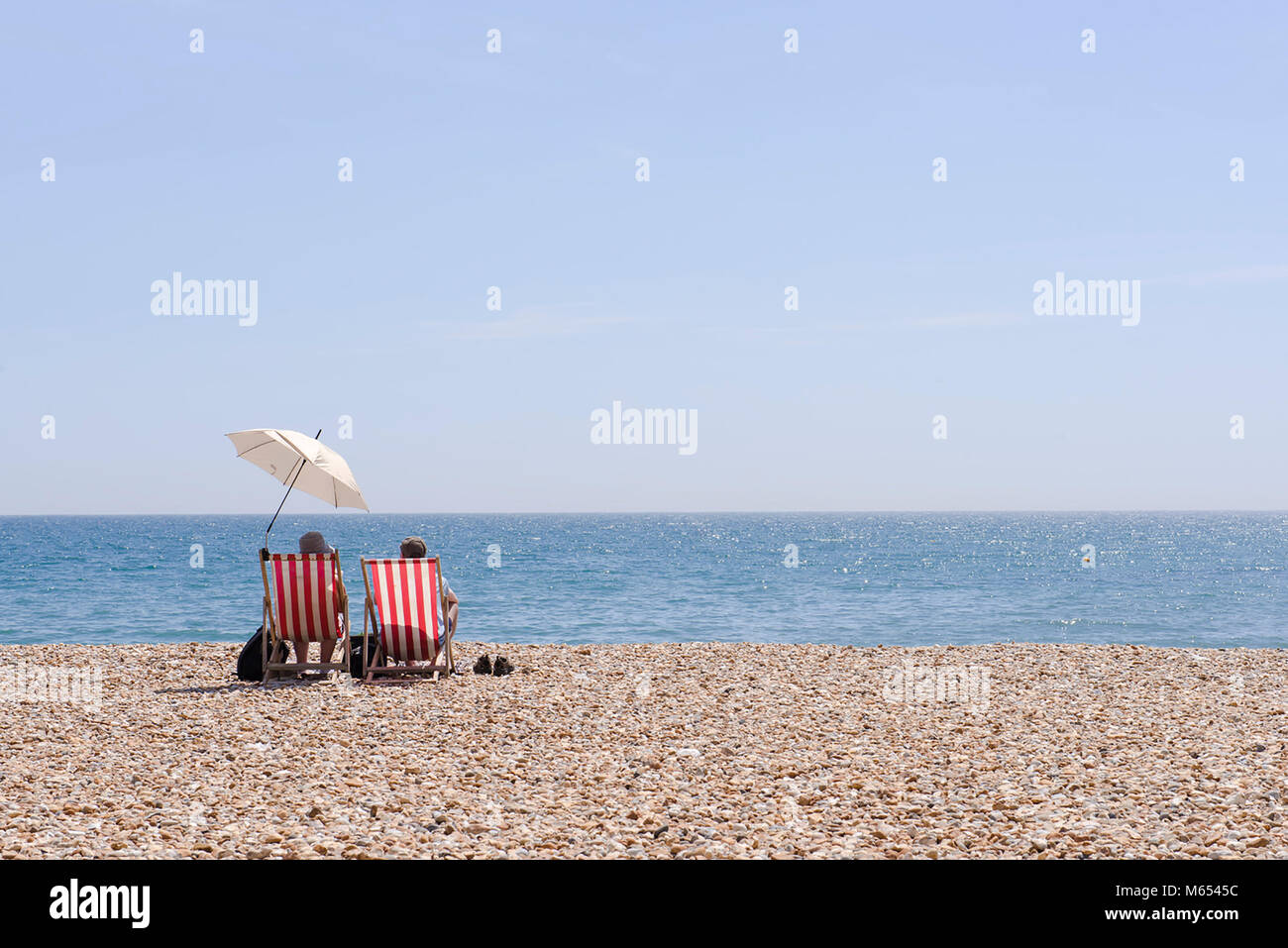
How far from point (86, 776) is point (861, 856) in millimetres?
4001

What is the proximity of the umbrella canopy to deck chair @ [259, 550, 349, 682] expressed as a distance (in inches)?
28.1

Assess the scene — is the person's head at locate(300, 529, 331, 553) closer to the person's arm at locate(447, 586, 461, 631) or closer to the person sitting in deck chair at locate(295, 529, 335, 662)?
the person sitting in deck chair at locate(295, 529, 335, 662)

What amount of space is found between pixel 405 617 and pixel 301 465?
1.74 meters

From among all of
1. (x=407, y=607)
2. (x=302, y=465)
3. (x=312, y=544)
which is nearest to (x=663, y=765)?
(x=407, y=607)

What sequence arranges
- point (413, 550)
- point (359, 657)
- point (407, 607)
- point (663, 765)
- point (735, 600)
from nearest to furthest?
point (663, 765), point (407, 607), point (359, 657), point (413, 550), point (735, 600)

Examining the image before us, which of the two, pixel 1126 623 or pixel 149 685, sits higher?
pixel 149 685

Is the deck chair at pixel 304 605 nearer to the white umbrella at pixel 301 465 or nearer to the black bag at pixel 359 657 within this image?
the black bag at pixel 359 657

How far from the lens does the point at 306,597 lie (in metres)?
8.71

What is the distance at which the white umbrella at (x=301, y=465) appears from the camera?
9.18 metres

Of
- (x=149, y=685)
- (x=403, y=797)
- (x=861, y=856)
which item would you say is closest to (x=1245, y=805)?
(x=861, y=856)

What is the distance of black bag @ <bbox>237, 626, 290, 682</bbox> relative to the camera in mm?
8891

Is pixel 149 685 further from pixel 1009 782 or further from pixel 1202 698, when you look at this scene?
pixel 1202 698

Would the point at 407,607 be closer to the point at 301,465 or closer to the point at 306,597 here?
the point at 306,597
